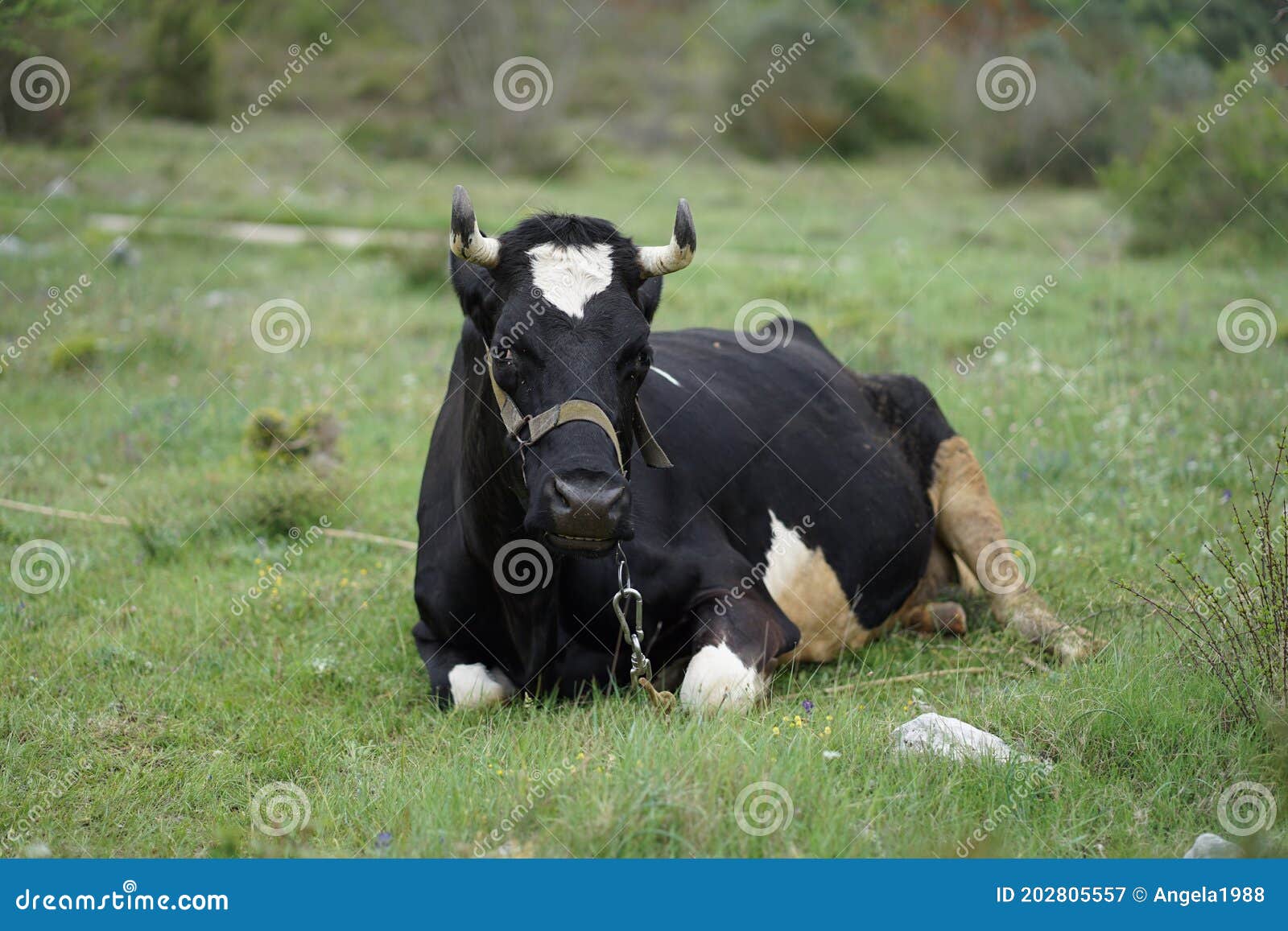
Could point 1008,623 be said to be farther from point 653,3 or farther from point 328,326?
point 653,3

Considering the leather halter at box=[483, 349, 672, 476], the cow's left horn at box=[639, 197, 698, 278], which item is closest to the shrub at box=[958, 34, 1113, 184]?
the cow's left horn at box=[639, 197, 698, 278]

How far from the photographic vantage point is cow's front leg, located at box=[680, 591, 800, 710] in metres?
4.85

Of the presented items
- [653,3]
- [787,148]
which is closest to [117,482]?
[787,148]

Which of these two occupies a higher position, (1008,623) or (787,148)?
(787,148)

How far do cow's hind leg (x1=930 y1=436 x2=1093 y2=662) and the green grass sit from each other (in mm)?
178

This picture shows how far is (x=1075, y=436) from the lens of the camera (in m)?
8.80

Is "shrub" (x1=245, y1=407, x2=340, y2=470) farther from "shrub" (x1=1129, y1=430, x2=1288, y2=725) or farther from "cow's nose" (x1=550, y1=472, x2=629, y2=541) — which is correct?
"shrub" (x1=1129, y1=430, x2=1288, y2=725)

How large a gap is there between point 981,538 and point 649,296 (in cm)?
272

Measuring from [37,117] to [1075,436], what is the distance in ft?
65.0

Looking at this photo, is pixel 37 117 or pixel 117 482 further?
pixel 37 117

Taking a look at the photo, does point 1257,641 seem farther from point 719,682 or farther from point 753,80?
point 753,80

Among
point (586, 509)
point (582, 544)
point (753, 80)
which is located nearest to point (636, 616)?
point (582, 544)

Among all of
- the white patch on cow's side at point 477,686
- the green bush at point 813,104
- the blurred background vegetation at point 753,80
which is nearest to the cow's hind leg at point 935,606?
the white patch on cow's side at point 477,686
